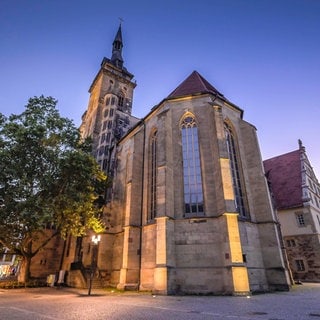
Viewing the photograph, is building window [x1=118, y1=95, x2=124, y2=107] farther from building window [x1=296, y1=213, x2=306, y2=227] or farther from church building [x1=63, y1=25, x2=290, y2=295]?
building window [x1=296, y1=213, x2=306, y2=227]

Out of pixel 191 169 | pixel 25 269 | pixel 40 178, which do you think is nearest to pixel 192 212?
pixel 191 169

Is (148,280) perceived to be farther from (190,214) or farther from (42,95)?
(42,95)

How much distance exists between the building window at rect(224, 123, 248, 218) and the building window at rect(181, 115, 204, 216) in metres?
2.67

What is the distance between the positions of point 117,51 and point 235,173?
3728 centimetres

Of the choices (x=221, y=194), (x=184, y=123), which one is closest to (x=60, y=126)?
(x=184, y=123)

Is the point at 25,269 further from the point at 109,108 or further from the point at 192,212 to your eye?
the point at 109,108

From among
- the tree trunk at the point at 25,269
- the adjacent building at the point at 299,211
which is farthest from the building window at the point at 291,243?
the tree trunk at the point at 25,269

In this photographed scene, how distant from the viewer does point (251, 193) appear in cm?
1616

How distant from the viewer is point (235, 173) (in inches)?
649

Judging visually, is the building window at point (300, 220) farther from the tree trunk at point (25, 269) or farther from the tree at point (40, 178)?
the tree trunk at point (25, 269)

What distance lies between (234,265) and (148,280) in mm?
5563

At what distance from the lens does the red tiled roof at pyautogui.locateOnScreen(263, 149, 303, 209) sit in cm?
2588

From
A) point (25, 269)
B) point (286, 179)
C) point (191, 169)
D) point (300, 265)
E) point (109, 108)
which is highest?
point (109, 108)

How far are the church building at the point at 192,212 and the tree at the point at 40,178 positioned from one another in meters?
3.60
